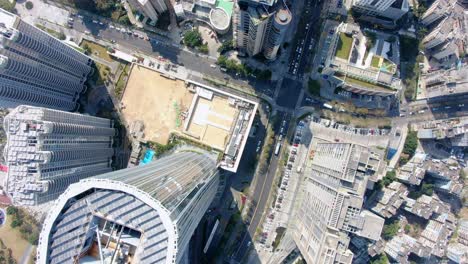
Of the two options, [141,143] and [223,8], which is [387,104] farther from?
[141,143]

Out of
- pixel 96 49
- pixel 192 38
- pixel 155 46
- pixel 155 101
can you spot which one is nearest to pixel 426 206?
pixel 155 101

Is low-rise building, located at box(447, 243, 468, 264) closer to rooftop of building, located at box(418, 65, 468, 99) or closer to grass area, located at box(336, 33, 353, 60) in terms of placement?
rooftop of building, located at box(418, 65, 468, 99)

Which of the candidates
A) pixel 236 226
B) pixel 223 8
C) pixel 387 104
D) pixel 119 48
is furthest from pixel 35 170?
pixel 387 104

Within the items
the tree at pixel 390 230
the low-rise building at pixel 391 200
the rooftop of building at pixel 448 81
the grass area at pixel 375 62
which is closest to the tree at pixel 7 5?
the grass area at pixel 375 62

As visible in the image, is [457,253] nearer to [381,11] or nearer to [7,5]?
[381,11]

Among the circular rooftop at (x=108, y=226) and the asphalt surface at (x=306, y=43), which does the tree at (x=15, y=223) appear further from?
the asphalt surface at (x=306, y=43)

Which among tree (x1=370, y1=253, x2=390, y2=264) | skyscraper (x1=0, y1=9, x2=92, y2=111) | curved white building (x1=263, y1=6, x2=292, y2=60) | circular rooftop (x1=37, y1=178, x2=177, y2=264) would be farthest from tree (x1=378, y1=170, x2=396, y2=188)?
skyscraper (x1=0, y1=9, x2=92, y2=111)
